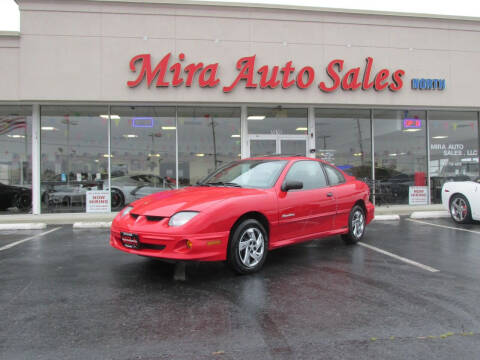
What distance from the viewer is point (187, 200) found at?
4.74 m

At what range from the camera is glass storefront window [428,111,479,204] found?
13773mm

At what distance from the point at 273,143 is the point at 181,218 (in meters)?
8.95

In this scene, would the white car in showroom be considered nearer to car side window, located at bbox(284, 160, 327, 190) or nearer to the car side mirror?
car side window, located at bbox(284, 160, 327, 190)

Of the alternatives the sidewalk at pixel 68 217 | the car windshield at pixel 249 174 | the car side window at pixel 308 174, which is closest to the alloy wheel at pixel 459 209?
the sidewalk at pixel 68 217

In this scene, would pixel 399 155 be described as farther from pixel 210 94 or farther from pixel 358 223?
pixel 358 223

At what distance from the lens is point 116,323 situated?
334 cm

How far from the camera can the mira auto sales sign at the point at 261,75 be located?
11.1m

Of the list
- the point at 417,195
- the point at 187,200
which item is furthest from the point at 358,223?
the point at 417,195

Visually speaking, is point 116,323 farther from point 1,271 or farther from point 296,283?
point 1,271

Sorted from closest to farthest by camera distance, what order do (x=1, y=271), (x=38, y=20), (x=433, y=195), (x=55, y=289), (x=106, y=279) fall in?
(x=55, y=289) < (x=106, y=279) < (x=1, y=271) < (x=38, y=20) < (x=433, y=195)

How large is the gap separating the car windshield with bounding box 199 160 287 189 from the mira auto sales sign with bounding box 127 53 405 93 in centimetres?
587

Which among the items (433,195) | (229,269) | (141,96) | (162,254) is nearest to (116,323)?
(162,254)

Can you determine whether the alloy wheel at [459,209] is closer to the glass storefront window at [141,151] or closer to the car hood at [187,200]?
the car hood at [187,200]

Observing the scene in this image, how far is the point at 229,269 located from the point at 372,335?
2372 mm
